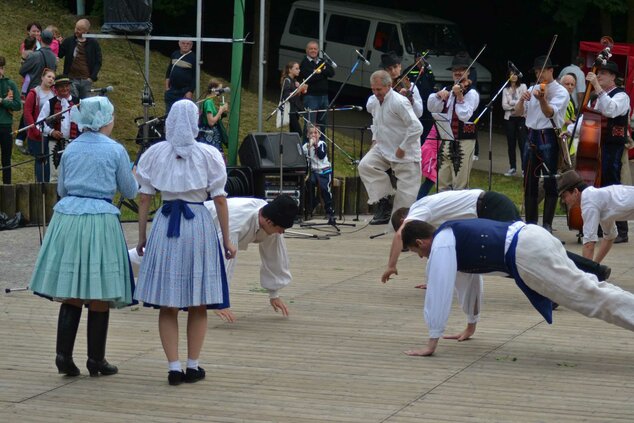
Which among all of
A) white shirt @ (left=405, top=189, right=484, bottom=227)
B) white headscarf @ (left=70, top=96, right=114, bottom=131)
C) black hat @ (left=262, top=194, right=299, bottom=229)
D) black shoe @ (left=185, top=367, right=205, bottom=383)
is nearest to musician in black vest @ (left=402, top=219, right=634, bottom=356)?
black hat @ (left=262, top=194, right=299, bottom=229)

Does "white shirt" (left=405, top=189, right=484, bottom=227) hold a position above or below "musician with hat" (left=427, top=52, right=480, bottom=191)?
above

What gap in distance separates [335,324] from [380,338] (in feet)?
1.94

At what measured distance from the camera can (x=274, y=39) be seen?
30016mm

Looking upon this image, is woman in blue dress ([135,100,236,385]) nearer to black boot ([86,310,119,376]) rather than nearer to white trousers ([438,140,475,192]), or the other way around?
black boot ([86,310,119,376])

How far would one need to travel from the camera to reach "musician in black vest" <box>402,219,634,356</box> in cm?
807

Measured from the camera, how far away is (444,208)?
9.66m

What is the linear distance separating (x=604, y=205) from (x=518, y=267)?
8.42 ft

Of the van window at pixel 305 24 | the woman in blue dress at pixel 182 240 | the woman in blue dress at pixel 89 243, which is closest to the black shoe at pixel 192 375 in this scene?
the woman in blue dress at pixel 182 240

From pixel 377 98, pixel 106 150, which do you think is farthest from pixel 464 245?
pixel 377 98

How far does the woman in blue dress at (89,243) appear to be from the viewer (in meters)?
7.62

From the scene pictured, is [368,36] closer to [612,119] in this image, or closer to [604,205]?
[612,119]

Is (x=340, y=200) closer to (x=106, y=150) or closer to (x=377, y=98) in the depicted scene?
(x=377, y=98)

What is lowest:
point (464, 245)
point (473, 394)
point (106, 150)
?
point (473, 394)

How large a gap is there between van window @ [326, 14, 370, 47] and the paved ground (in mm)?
14263
